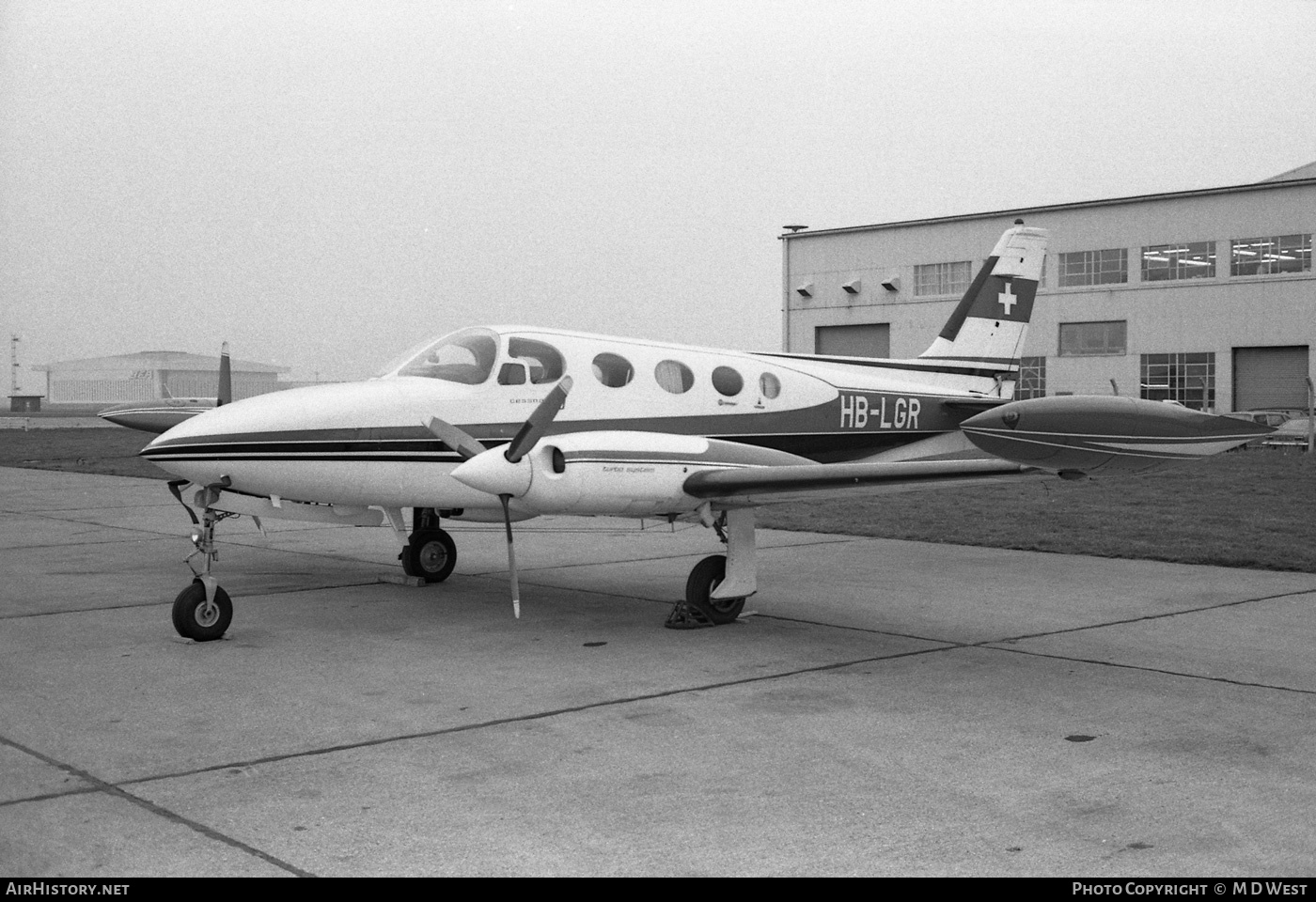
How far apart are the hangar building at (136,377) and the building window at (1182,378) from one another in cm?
4112

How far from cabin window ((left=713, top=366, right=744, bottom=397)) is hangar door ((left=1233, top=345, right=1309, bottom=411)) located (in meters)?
35.2

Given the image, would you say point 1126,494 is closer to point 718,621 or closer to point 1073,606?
A: point 1073,606

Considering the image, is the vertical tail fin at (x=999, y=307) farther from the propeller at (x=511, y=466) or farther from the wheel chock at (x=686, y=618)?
the propeller at (x=511, y=466)

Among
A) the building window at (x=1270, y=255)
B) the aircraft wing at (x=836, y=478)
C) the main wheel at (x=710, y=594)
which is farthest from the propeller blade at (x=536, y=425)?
the building window at (x=1270, y=255)

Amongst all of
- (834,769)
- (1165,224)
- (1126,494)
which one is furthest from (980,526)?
(1165,224)

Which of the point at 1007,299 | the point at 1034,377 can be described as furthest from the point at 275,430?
the point at 1034,377

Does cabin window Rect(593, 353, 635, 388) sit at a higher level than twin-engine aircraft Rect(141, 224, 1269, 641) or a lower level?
higher

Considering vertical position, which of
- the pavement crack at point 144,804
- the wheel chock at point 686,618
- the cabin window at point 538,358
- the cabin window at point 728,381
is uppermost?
the cabin window at point 538,358

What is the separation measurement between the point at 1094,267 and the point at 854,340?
33.7 feet

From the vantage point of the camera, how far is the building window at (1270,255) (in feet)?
131

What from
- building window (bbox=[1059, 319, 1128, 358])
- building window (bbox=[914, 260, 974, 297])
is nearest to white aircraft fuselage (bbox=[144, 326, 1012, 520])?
building window (bbox=[1059, 319, 1128, 358])

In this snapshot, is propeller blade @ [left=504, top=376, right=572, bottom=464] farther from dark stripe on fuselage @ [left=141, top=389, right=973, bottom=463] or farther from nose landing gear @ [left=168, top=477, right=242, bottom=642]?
nose landing gear @ [left=168, top=477, right=242, bottom=642]

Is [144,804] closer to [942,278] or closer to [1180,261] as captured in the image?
[1180,261]

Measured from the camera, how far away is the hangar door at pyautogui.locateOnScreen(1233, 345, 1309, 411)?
4047 cm
